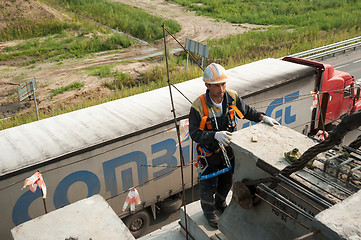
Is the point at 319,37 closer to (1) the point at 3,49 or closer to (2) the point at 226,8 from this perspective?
(2) the point at 226,8

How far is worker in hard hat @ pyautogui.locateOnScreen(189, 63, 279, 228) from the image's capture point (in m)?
4.42

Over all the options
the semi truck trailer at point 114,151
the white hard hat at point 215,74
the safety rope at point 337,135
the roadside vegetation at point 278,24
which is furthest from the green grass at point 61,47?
the safety rope at point 337,135

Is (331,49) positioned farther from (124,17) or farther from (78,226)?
(78,226)

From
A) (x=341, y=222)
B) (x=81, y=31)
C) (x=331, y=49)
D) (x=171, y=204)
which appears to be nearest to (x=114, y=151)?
(x=171, y=204)

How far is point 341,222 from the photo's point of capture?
7.65 feet

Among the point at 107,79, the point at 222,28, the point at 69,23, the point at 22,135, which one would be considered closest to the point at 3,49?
the point at 69,23

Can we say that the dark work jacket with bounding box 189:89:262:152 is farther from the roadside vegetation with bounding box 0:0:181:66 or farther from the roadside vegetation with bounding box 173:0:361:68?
the roadside vegetation with bounding box 0:0:181:66

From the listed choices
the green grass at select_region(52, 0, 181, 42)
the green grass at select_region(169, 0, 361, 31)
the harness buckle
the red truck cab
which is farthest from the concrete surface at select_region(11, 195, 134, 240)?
the green grass at select_region(169, 0, 361, 31)

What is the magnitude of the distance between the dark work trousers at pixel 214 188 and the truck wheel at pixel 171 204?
4.77 m

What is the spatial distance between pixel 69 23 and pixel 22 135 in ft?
79.2

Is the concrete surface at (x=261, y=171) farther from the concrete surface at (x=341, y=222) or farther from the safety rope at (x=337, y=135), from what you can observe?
the concrete surface at (x=341, y=222)

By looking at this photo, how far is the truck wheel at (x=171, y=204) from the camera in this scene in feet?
31.7

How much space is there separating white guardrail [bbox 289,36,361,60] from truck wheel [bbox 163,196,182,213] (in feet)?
45.8

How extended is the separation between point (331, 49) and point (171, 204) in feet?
59.9
